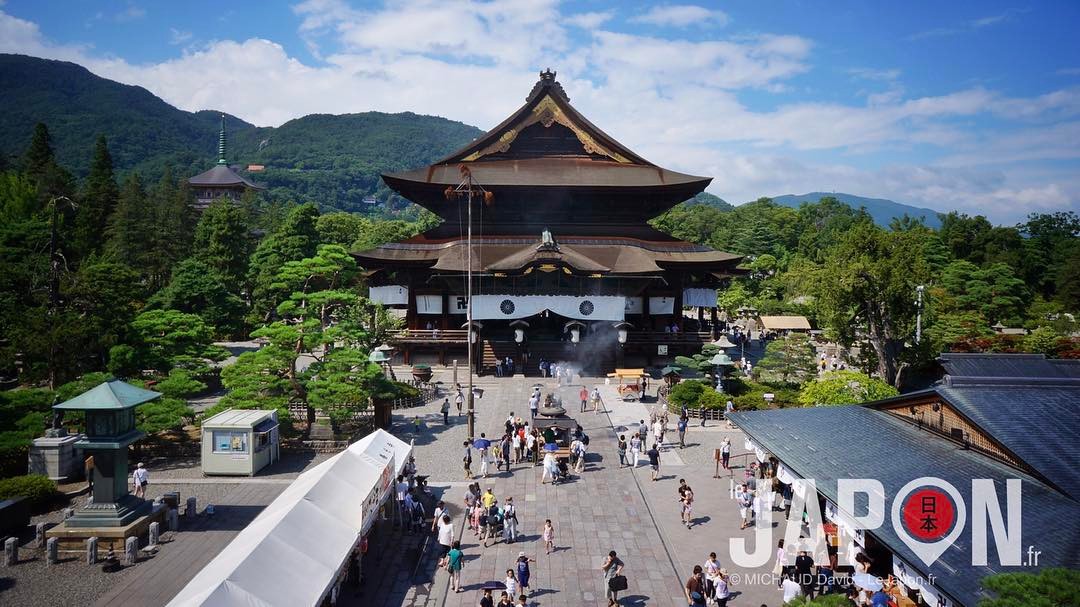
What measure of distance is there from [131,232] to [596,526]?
54.1m

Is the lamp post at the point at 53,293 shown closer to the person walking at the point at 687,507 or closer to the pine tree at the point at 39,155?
the person walking at the point at 687,507

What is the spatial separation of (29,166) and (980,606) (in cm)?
8100

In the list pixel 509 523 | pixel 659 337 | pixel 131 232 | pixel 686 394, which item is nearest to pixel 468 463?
pixel 509 523

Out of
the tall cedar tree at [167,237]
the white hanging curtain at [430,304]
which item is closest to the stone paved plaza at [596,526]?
the white hanging curtain at [430,304]

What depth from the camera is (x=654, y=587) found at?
1397cm

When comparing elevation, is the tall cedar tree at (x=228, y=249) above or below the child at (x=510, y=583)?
above

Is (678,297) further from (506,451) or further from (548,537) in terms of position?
(548,537)

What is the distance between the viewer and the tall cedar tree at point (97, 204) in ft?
175

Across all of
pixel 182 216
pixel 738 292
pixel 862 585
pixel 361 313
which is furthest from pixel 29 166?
pixel 862 585

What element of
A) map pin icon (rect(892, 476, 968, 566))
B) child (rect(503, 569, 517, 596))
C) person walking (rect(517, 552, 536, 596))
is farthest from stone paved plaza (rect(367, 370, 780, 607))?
map pin icon (rect(892, 476, 968, 566))

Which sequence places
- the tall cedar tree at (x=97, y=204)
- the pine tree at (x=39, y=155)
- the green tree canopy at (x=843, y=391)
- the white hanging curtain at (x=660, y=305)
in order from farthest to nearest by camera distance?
the pine tree at (x=39, y=155)
the tall cedar tree at (x=97, y=204)
the white hanging curtain at (x=660, y=305)
the green tree canopy at (x=843, y=391)

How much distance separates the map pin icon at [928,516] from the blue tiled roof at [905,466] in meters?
0.15

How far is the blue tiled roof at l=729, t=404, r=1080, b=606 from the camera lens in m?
9.76

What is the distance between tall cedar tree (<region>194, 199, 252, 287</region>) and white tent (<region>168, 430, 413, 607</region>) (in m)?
43.5
